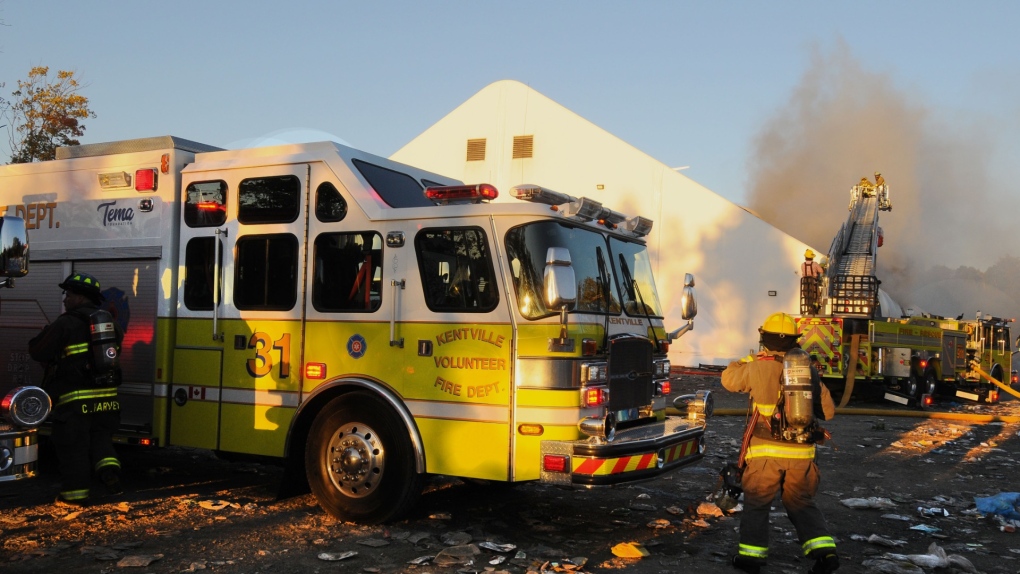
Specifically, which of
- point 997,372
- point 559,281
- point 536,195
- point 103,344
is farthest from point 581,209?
point 997,372

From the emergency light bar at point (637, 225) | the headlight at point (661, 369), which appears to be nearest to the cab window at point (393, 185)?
the emergency light bar at point (637, 225)

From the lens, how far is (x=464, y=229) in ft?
20.1

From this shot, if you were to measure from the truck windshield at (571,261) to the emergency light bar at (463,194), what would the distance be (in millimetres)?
419

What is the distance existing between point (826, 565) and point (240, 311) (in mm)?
4668

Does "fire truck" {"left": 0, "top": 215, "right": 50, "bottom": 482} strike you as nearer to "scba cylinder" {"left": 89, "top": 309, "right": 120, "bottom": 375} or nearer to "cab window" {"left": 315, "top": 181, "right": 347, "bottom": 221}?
"scba cylinder" {"left": 89, "top": 309, "right": 120, "bottom": 375}

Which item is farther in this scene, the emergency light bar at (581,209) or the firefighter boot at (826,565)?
the emergency light bar at (581,209)

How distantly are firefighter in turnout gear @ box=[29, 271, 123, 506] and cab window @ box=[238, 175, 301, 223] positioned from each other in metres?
1.38

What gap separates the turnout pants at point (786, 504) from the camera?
5.26 metres

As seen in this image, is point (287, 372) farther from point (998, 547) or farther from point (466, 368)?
point (998, 547)

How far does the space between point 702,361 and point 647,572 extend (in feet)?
73.3

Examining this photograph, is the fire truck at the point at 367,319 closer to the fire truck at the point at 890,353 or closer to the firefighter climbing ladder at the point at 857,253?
the fire truck at the point at 890,353

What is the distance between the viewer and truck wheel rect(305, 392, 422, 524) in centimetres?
610

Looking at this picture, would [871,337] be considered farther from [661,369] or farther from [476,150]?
[476,150]

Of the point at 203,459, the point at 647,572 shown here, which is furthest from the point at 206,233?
the point at 647,572
